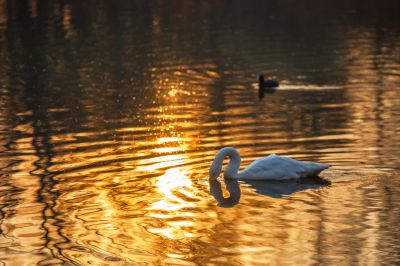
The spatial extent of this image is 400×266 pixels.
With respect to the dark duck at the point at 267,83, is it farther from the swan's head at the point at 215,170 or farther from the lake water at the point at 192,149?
the swan's head at the point at 215,170

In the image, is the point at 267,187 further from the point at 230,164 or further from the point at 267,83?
the point at 267,83

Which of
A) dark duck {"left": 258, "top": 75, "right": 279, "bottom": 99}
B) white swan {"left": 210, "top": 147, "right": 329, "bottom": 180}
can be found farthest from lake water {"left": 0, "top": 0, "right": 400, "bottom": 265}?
dark duck {"left": 258, "top": 75, "right": 279, "bottom": 99}

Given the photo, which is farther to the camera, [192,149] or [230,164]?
[192,149]

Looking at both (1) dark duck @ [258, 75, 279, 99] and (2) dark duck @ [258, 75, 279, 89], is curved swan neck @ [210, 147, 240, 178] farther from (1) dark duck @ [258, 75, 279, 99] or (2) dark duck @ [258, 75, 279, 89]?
(2) dark duck @ [258, 75, 279, 89]

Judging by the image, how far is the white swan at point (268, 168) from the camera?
1762 cm

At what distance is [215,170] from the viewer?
17.9m

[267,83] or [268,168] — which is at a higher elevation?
[267,83]

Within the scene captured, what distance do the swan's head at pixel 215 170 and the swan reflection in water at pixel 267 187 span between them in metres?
0.07

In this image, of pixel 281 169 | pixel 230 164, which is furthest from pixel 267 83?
pixel 281 169

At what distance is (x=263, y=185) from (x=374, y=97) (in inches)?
463

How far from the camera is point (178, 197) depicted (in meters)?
16.5

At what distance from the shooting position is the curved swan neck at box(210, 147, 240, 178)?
58.8ft

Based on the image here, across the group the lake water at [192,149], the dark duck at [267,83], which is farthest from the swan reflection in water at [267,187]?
the dark duck at [267,83]

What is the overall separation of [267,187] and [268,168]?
1.36 feet
